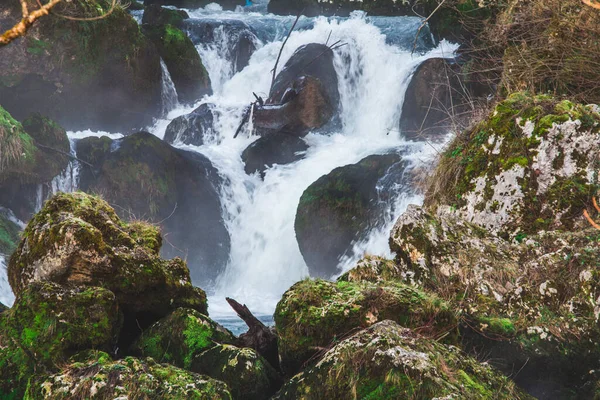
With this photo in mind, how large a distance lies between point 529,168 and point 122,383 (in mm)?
3859

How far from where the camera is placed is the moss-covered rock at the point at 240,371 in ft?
13.0

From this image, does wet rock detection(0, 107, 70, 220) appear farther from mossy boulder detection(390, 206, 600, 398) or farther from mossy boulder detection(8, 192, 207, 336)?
mossy boulder detection(390, 206, 600, 398)

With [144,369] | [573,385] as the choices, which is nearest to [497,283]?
[573,385]

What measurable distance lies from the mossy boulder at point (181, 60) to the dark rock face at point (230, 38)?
1.63m

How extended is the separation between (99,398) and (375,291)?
192 cm

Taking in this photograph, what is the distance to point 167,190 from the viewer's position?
14.4m

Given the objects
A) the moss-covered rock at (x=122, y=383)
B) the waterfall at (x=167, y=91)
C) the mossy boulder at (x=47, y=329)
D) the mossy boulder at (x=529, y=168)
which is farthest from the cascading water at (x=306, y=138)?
the moss-covered rock at (x=122, y=383)

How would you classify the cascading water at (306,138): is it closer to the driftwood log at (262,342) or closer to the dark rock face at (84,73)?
the dark rock face at (84,73)

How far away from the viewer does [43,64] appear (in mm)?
15570

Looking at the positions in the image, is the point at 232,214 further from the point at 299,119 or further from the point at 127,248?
the point at 127,248

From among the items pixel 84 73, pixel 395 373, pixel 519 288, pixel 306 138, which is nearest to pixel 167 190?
pixel 306 138

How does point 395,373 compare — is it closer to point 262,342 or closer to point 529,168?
point 262,342

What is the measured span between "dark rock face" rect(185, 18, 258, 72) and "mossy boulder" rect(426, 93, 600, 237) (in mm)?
17276

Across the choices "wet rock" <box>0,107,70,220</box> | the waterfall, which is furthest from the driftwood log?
the waterfall
